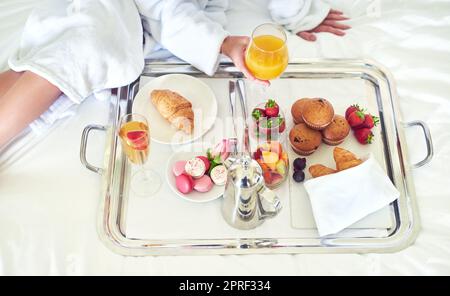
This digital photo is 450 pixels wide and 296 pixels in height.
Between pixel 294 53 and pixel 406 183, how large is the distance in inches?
15.8

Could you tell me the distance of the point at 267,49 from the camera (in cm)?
93

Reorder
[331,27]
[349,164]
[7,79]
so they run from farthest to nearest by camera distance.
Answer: [331,27] → [7,79] → [349,164]

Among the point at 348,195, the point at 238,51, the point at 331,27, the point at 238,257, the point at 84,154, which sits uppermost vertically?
the point at 331,27

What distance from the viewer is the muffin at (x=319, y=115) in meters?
0.96

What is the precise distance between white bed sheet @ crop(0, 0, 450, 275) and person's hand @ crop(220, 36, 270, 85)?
15 cm

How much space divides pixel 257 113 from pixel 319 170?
6.8 inches

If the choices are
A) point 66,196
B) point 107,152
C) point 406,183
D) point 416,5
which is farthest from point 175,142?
point 416,5

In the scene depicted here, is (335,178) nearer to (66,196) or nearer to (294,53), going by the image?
(294,53)

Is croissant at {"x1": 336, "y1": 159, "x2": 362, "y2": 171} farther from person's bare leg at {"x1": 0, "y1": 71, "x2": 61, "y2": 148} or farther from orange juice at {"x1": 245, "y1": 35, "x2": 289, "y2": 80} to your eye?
person's bare leg at {"x1": 0, "y1": 71, "x2": 61, "y2": 148}

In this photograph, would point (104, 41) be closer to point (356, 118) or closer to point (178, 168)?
point (178, 168)

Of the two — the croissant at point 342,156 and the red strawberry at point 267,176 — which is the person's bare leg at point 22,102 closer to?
the red strawberry at point 267,176

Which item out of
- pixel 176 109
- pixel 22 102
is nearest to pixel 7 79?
pixel 22 102

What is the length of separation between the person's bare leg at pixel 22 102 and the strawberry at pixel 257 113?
43 cm

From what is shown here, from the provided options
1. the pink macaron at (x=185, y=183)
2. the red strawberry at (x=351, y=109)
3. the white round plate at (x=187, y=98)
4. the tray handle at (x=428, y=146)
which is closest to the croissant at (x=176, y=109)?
the white round plate at (x=187, y=98)
